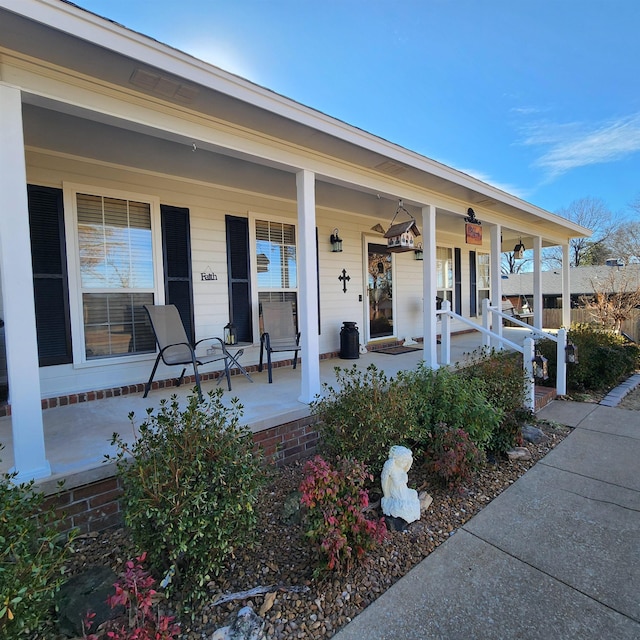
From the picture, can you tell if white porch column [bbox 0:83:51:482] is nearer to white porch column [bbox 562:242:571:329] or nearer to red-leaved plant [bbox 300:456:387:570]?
red-leaved plant [bbox 300:456:387:570]

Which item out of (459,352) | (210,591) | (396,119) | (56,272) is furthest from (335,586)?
(396,119)

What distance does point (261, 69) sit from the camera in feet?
20.8

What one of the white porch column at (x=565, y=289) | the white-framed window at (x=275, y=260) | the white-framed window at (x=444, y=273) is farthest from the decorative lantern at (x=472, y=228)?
the white porch column at (x=565, y=289)

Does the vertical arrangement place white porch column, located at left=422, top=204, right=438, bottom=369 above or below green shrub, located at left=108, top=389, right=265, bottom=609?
above

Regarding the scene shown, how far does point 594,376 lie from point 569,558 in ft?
13.8

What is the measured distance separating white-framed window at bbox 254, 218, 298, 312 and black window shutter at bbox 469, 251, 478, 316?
210 inches

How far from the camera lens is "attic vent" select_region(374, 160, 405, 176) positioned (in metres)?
3.76

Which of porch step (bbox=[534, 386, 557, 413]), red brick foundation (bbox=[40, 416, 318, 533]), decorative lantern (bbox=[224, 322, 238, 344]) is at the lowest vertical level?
porch step (bbox=[534, 386, 557, 413])

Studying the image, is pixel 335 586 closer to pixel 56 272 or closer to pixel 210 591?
pixel 210 591

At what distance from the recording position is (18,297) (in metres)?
2.04

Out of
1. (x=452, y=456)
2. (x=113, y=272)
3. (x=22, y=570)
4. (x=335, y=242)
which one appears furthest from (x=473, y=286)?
(x=22, y=570)

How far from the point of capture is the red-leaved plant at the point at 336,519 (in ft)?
5.60

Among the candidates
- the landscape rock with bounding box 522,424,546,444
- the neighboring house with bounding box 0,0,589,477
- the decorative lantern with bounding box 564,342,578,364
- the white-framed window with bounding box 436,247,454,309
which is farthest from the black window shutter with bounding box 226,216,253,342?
the white-framed window with bounding box 436,247,454,309

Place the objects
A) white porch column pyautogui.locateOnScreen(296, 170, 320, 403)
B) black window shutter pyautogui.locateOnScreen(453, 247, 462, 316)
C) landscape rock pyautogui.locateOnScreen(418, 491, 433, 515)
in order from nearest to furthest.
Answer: landscape rock pyautogui.locateOnScreen(418, 491, 433, 515), white porch column pyautogui.locateOnScreen(296, 170, 320, 403), black window shutter pyautogui.locateOnScreen(453, 247, 462, 316)
